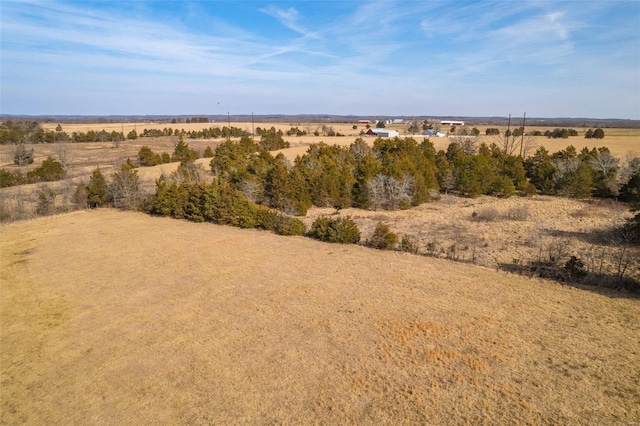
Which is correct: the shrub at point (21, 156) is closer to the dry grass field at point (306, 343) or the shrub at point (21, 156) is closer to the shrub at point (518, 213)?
the dry grass field at point (306, 343)

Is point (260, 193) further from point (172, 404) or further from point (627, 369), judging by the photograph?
point (627, 369)

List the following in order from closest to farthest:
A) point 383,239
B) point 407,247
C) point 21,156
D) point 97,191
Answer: point 407,247, point 383,239, point 97,191, point 21,156

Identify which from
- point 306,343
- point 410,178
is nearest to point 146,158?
point 410,178

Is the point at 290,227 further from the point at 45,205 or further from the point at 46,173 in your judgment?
the point at 46,173

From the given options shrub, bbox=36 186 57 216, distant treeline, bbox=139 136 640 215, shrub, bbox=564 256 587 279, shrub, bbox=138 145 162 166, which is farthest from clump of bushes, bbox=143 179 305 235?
shrub, bbox=138 145 162 166

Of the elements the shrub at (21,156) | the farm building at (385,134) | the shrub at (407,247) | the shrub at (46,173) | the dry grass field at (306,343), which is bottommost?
the dry grass field at (306,343)

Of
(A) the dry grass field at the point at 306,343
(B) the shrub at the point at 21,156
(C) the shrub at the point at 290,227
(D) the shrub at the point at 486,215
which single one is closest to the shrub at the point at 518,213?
(D) the shrub at the point at 486,215

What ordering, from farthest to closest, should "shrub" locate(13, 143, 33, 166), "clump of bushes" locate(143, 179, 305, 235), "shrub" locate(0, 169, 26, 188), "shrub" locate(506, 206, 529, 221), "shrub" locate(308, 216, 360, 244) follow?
"shrub" locate(13, 143, 33, 166) < "shrub" locate(0, 169, 26, 188) < "shrub" locate(506, 206, 529, 221) < "clump of bushes" locate(143, 179, 305, 235) < "shrub" locate(308, 216, 360, 244)

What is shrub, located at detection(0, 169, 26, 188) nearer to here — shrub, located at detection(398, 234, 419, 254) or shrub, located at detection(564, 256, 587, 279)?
shrub, located at detection(398, 234, 419, 254)

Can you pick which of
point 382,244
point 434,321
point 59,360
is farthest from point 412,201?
point 59,360
